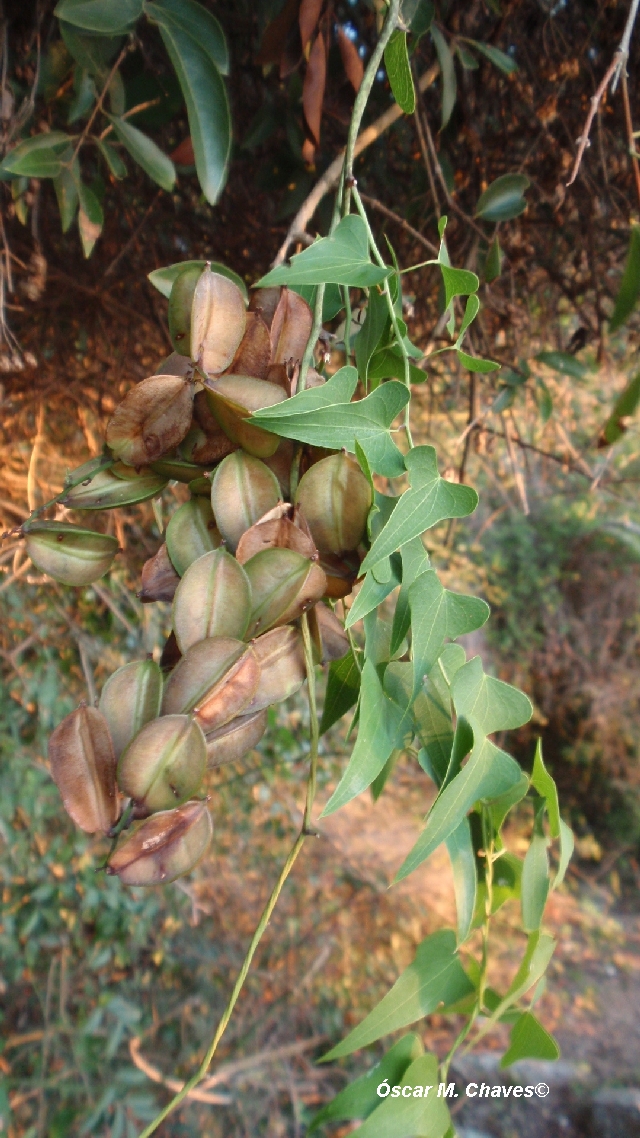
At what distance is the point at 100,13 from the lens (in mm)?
422

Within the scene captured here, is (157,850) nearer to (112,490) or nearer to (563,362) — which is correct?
(112,490)

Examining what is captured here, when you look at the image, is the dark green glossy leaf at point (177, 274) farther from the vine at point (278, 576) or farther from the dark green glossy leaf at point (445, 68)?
the dark green glossy leaf at point (445, 68)

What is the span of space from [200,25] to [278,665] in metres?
0.43

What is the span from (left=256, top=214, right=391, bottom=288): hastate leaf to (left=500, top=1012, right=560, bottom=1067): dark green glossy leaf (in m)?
0.37

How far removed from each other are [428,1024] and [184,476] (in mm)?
1711

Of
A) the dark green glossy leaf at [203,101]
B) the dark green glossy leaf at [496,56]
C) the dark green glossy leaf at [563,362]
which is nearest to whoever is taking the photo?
the dark green glossy leaf at [203,101]

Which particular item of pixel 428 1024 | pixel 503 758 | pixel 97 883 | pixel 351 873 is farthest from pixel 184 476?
pixel 428 1024

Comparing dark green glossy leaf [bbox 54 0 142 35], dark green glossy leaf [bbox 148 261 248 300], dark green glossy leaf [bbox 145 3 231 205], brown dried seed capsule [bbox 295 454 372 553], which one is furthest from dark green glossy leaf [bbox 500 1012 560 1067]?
dark green glossy leaf [bbox 54 0 142 35]

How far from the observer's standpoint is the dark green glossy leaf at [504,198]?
60 centimetres

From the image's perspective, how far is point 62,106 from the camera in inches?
24.3

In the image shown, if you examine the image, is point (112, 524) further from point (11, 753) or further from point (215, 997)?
point (215, 997)

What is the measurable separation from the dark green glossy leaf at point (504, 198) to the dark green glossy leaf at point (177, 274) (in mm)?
331

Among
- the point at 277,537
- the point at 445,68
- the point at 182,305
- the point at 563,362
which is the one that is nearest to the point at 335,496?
the point at 277,537

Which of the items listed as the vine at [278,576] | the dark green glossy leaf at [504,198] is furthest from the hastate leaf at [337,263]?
the dark green glossy leaf at [504,198]
